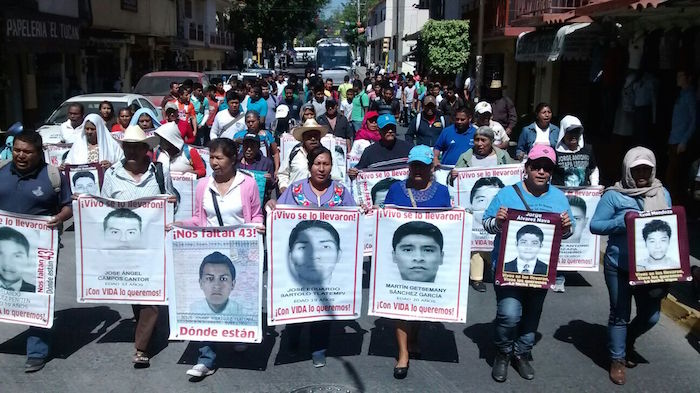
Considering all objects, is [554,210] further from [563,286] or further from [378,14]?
[378,14]

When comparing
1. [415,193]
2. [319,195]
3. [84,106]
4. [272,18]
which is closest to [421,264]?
[415,193]

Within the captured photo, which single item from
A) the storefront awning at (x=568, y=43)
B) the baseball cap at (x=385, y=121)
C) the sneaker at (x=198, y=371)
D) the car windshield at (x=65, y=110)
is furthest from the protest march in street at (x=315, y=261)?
the storefront awning at (x=568, y=43)

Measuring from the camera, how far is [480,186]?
7.77 metres

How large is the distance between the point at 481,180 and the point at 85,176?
15.2 feet

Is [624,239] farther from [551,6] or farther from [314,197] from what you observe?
[551,6]

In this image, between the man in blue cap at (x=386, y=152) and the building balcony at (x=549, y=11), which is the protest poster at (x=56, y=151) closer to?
the man in blue cap at (x=386, y=152)

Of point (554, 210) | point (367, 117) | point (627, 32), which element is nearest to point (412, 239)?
point (554, 210)

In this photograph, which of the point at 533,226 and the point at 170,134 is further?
the point at 170,134

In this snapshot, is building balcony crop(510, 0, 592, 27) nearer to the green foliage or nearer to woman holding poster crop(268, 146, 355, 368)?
the green foliage

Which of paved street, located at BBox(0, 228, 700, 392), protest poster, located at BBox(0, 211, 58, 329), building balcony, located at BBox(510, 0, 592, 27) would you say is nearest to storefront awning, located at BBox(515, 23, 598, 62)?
building balcony, located at BBox(510, 0, 592, 27)

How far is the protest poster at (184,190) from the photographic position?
800 cm

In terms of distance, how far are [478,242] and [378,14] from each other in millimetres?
83253

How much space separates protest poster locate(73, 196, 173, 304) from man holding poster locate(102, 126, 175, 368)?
0.12ft

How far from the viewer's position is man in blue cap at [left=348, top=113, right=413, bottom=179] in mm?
7703
